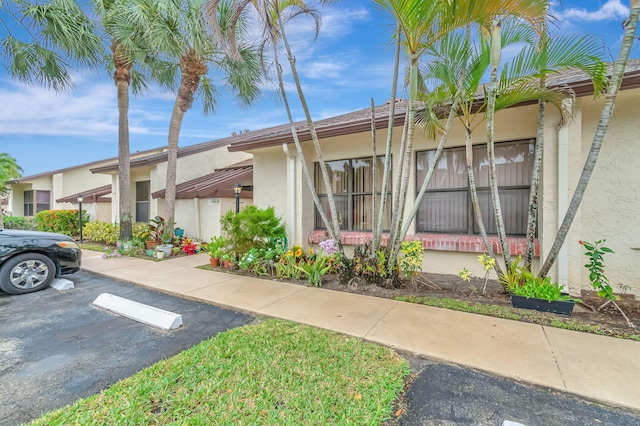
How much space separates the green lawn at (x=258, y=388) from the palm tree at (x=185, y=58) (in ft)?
19.8

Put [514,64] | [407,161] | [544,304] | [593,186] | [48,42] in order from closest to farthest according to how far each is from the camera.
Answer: [544,304]
[514,64]
[407,161]
[593,186]
[48,42]

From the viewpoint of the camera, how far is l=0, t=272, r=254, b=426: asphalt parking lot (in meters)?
2.39

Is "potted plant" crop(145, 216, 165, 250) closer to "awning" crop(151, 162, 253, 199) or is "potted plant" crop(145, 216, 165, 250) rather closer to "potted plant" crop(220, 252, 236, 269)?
"awning" crop(151, 162, 253, 199)

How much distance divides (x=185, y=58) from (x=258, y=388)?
9722mm

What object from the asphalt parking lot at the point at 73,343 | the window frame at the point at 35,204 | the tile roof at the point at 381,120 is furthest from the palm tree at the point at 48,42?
the window frame at the point at 35,204

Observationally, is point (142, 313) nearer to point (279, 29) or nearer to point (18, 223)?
point (279, 29)

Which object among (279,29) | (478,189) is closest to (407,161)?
(478,189)

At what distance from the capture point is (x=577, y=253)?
182 inches

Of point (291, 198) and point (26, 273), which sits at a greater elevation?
point (291, 198)

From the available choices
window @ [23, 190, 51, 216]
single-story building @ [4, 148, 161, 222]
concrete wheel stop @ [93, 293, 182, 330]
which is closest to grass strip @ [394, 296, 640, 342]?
concrete wheel stop @ [93, 293, 182, 330]

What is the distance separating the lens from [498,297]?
15.0ft

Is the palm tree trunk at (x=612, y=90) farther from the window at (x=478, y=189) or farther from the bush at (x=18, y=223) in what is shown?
the bush at (x=18, y=223)

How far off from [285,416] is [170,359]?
4.82 feet

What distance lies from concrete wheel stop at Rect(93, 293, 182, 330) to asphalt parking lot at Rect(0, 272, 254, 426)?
0.25 ft
